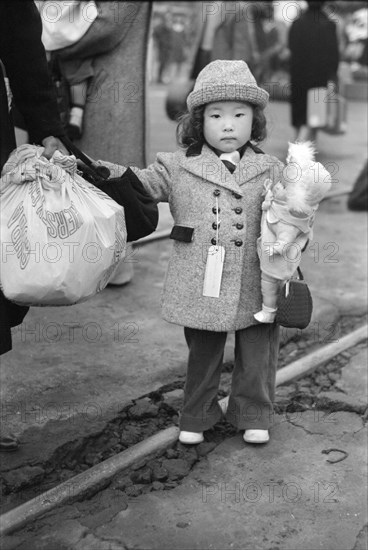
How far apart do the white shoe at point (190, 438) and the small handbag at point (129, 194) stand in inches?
33.3

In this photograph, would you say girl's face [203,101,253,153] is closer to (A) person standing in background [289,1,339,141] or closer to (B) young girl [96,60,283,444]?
(B) young girl [96,60,283,444]

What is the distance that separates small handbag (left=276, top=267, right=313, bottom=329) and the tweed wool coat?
6.7 inches

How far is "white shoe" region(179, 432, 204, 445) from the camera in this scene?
3441mm

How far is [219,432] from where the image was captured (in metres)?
3.61

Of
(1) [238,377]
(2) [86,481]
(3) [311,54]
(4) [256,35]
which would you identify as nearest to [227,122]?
(1) [238,377]

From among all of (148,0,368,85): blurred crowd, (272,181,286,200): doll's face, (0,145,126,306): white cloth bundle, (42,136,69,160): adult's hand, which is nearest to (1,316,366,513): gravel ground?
(0,145,126,306): white cloth bundle

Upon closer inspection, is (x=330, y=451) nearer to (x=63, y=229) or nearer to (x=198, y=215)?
(x=198, y=215)

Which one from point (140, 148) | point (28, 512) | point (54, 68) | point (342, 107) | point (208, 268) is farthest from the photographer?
point (342, 107)

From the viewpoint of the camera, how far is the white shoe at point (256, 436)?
346 cm

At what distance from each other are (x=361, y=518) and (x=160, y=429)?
0.98 m

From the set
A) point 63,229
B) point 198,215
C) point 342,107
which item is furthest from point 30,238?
point 342,107

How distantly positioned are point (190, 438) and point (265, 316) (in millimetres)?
583

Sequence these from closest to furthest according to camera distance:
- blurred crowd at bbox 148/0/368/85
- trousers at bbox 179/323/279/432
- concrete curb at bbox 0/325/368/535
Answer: concrete curb at bbox 0/325/368/535 → trousers at bbox 179/323/279/432 → blurred crowd at bbox 148/0/368/85

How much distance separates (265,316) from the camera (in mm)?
3291
